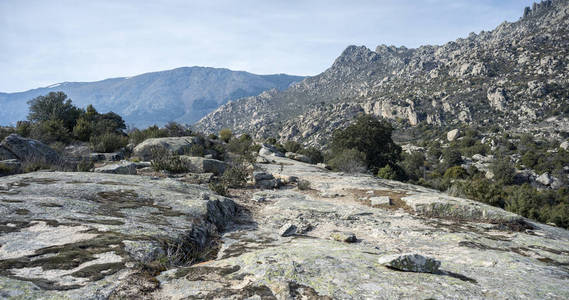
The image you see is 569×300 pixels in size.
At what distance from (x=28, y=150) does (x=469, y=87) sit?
115 meters

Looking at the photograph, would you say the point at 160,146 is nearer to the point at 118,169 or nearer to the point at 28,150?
the point at 118,169

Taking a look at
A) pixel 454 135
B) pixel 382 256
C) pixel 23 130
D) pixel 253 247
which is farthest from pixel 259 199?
pixel 454 135

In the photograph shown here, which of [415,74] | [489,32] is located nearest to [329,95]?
[415,74]

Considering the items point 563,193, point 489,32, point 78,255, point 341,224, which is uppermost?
point 489,32

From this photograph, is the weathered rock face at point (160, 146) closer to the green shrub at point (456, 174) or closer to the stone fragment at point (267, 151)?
the stone fragment at point (267, 151)

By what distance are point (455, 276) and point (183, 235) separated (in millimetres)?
5196

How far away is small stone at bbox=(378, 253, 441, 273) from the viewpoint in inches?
173

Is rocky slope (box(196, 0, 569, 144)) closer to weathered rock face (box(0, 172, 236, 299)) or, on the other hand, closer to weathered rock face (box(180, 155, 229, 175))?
weathered rock face (box(180, 155, 229, 175))

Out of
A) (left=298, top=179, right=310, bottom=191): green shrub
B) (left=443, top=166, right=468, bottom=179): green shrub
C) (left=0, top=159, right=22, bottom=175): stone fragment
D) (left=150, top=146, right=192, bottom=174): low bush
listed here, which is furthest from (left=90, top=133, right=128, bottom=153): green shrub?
(left=443, top=166, right=468, bottom=179): green shrub

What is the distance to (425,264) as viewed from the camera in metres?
4.41

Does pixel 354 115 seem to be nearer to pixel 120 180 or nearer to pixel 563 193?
pixel 563 193

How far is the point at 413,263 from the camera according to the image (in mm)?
4438

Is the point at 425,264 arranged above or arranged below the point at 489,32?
below

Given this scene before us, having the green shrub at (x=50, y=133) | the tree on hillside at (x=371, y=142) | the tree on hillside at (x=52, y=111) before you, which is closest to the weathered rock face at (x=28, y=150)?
the green shrub at (x=50, y=133)
